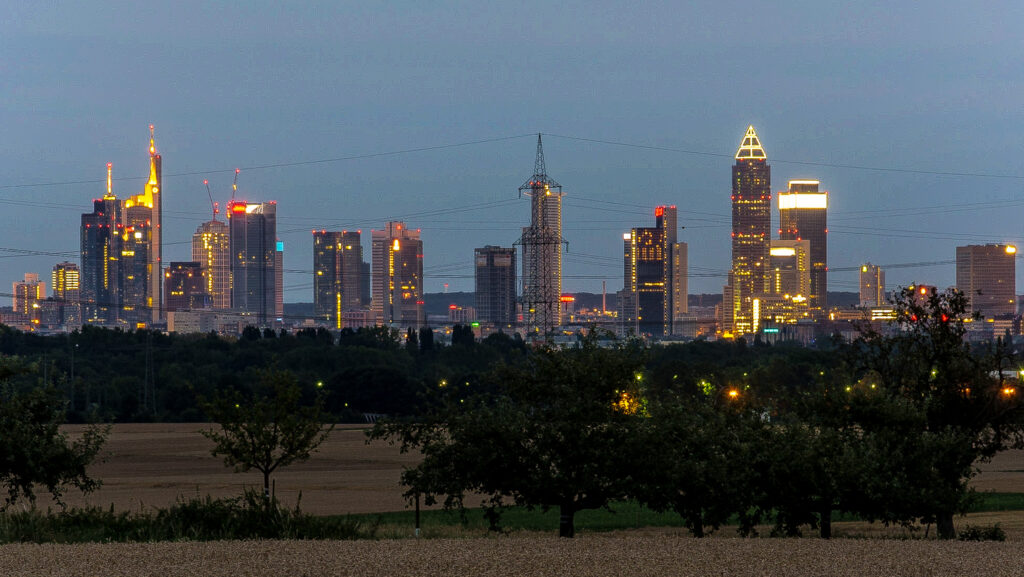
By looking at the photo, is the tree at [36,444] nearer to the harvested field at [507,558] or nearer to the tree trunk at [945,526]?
the harvested field at [507,558]

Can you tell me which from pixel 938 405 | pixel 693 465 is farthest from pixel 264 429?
pixel 938 405

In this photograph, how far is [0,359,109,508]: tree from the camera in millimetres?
35688

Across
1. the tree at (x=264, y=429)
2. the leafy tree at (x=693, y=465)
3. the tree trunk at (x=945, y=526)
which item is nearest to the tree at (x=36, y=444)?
the tree at (x=264, y=429)

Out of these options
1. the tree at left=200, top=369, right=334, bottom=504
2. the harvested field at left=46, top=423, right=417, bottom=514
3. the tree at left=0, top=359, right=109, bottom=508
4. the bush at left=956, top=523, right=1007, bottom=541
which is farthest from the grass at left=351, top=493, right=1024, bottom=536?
the tree at left=0, top=359, right=109, bottom=508

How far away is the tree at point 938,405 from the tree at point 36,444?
76.3ft

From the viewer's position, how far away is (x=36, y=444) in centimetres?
3634

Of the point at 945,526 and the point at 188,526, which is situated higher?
the point at 188,526

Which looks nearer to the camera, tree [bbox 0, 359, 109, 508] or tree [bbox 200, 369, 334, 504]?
tree [bbox 0, 359, 109, 508]

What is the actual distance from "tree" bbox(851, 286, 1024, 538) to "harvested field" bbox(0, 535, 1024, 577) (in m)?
6.38

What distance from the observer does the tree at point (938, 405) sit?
3609 cm

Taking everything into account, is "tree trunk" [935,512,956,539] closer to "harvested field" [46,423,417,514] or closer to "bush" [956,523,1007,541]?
"bush" [956,523,1007,541]

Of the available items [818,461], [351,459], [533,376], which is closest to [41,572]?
[533,376]

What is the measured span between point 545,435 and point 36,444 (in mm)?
14895

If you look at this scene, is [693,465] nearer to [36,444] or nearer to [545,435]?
[545,435]
